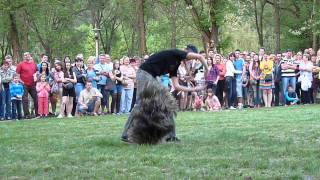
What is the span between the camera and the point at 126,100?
18797mm

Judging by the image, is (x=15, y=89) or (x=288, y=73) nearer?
(x=15, y=89)

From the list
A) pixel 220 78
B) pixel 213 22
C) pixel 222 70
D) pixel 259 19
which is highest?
pixel 259 19

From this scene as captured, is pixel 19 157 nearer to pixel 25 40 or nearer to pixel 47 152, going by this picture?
pixel 47 152

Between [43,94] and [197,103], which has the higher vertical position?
[43,94]

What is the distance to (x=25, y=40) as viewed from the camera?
43688 millimetres

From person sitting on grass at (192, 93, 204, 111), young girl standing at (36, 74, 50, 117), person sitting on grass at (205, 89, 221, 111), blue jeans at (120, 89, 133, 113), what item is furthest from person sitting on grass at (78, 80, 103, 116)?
person sitting on grass at (205, 89, 221, 111)

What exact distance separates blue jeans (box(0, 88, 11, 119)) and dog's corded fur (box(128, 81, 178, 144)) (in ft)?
29.4

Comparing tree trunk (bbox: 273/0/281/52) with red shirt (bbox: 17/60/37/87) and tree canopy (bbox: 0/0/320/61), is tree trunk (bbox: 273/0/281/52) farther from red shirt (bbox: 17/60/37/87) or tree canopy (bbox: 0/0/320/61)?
red shirt (bbox: 17/60/37/87)

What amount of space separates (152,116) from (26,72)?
30.9 feet

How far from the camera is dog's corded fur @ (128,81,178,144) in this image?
9305 millimetres

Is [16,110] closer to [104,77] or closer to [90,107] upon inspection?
[90,107]

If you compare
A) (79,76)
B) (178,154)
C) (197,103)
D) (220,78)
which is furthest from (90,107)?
(178,154)

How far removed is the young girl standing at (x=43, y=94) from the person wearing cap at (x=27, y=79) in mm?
178

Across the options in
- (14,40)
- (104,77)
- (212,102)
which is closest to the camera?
(104,77)
